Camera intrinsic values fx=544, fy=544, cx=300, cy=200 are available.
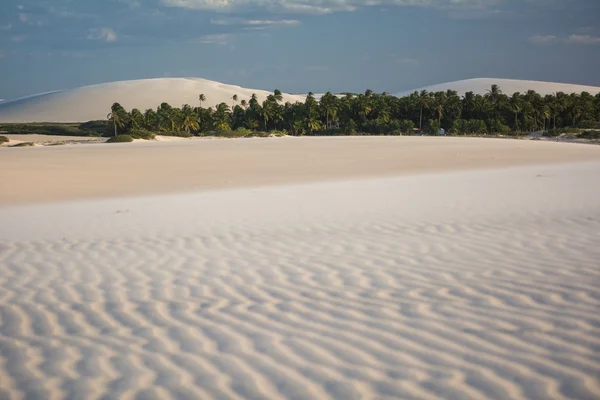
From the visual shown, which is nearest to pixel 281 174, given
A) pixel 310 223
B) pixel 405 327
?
pixel 310 223

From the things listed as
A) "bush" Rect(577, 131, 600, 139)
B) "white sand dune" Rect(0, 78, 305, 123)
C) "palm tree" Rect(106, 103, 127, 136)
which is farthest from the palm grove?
"white sand dune" Rect(0, 78, 305, 123)

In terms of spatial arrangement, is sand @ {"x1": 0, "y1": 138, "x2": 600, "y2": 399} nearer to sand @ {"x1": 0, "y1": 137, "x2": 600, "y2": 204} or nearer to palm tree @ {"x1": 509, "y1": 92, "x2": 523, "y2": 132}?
sand @ {"x1": 0, "y1": 137, "x2": 600, "y2": 204}

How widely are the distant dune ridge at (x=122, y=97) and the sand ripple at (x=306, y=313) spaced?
141430mm

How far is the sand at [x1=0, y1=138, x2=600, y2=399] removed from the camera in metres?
3.88

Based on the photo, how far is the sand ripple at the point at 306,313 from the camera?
12.6 feet

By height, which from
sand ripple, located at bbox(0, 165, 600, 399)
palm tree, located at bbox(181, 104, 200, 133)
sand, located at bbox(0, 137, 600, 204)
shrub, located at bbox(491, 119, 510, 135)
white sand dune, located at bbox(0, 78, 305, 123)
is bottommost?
sand ripple, located at bbox(0, 165, 600, 399)

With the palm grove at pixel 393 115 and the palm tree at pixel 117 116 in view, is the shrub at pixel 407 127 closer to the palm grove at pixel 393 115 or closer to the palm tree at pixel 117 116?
the palm grove at pixel 393 115

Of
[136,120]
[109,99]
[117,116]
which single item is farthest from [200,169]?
[109,99]

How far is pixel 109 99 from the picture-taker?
6166 inches

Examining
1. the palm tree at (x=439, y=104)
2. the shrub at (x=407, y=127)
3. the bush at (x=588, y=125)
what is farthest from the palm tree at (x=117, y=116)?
the bush at (x=588, y=125)

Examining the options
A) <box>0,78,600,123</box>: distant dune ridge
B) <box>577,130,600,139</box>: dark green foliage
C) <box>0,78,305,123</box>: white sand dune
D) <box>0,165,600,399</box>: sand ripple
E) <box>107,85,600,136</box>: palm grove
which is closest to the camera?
<box>0,165,600,399</box>: sand ripple

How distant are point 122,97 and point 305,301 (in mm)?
161737

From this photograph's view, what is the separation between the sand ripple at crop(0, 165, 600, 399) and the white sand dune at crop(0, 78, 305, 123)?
141752 mm

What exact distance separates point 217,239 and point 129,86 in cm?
17178
